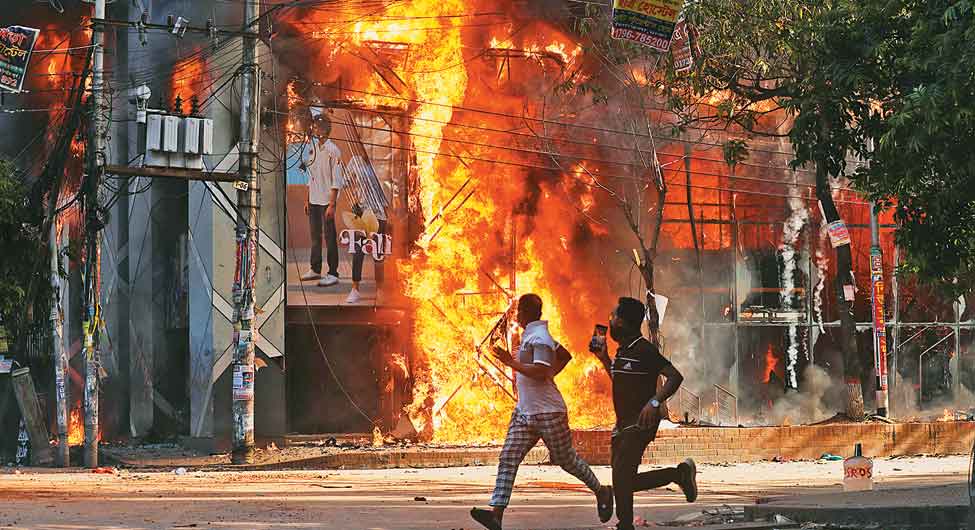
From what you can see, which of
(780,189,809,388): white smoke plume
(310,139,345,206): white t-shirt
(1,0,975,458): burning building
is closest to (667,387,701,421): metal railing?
(1,0,975,458): burning building

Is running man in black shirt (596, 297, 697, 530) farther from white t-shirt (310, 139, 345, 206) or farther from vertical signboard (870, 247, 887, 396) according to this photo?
vertical signboard (870, 247, 887, 396)

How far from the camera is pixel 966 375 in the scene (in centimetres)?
2948

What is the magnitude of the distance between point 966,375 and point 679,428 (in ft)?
29.2

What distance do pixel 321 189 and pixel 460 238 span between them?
2990 mm

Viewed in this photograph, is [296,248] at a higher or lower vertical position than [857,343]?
higher

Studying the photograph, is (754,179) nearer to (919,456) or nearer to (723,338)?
(723,338)

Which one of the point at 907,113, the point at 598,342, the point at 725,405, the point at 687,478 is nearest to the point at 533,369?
the point at 598,342

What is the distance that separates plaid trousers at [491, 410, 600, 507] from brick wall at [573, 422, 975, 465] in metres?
12.0

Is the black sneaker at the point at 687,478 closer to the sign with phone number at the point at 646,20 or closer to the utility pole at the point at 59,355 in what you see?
the sign with phone number at the point at 646,20

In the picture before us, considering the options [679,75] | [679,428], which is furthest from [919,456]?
[679,75]

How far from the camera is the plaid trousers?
10.1m

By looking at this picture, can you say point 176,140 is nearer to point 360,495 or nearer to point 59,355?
point 59,355

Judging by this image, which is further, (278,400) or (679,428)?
(278,400)

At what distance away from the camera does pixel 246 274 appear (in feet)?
71.9
